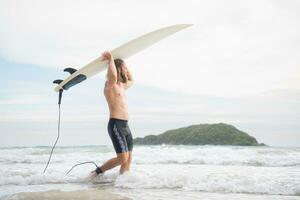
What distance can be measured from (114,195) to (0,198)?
3.20ft

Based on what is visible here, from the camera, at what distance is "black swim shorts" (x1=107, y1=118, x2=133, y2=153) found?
423 centimetres

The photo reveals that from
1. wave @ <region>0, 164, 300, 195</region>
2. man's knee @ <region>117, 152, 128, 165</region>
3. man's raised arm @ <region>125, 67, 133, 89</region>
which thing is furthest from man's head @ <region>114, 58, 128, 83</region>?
wave @ <region>0, 164, 300, 195</region>

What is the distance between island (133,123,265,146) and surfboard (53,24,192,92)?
11.1 m

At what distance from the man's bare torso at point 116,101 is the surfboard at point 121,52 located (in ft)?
1.60

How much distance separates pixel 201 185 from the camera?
405cm

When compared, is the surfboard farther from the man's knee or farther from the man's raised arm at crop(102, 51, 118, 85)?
the man's knee

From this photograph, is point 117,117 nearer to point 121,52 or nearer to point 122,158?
point 122,158

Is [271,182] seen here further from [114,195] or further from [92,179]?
[92,179]

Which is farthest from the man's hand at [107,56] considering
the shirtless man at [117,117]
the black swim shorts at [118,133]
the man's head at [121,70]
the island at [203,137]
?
the island at [203,137]

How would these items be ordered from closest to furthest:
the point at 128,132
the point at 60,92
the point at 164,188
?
the point at 164,188 → the point at 128,132 → the point at 60,92

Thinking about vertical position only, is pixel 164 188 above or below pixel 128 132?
below

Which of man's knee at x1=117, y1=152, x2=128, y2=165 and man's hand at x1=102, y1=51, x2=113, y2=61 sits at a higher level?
man's hand at x1=102, y1=51, x2=113, y2=61

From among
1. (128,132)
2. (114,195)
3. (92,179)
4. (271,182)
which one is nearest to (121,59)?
(128,132)

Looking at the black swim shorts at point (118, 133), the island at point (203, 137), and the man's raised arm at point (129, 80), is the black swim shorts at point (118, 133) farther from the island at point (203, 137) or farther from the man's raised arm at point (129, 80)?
the island at point (203, 137)
